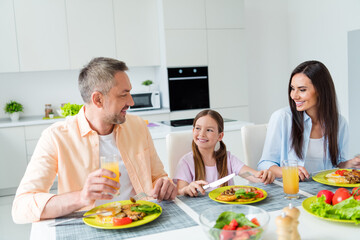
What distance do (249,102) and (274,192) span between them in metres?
3.98

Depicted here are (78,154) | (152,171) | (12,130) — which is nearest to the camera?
(78,154)

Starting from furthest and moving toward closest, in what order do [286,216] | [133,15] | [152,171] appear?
[133,15] → [152,171] → [286,216]

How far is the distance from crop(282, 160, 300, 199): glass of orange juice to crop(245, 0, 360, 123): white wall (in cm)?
367

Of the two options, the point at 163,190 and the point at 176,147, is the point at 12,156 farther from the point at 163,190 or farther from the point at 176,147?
the point at 163,190

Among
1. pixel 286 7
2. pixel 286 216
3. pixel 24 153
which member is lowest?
pixel 24 153

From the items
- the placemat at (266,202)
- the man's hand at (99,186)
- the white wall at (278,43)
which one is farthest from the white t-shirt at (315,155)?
the white wall at (278,43)

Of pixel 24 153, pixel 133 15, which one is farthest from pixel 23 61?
pixel 133 15

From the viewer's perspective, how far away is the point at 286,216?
34.7 inches

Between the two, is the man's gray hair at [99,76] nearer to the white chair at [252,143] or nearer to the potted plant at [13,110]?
the white chair at [252,143]

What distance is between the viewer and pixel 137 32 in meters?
4.66

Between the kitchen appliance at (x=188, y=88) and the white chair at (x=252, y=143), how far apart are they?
8.35ft

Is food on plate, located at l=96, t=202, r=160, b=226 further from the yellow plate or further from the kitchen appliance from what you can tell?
the kitchen appliance

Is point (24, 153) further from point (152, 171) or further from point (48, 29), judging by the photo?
point (152, 171)

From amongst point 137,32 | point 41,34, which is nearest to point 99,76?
point 41,34
